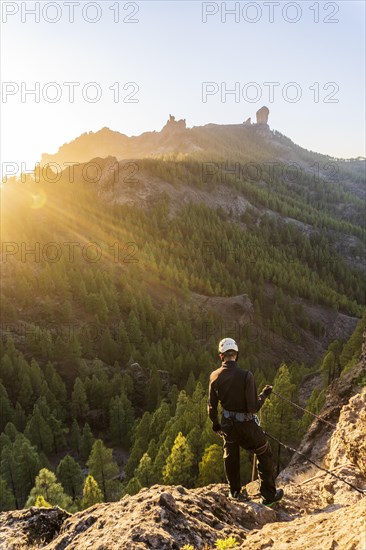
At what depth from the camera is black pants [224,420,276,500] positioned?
27.2 feet

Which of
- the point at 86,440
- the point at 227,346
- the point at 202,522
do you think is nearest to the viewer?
the point at 202,522

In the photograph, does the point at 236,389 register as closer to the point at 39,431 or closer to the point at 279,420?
the point at 279,420

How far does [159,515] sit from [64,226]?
12827 centimetres

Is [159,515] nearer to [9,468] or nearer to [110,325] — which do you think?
[9,468]

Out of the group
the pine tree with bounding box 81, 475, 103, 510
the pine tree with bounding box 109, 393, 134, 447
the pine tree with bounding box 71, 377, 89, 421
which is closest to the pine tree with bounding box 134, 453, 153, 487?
the pine tree with bounding box 81, 475, 103, 510

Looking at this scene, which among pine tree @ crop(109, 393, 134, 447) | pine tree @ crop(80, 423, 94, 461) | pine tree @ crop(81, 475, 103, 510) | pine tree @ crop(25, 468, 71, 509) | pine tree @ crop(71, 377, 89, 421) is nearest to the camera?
pine tree @ crop(81, 475, 103, 510)

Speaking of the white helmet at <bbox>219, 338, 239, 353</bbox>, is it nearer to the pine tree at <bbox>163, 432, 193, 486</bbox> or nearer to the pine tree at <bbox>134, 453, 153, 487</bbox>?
the pine tree at <bbox>163, 432, 193, 486</bbox>

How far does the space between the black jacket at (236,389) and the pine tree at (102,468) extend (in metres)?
36.7

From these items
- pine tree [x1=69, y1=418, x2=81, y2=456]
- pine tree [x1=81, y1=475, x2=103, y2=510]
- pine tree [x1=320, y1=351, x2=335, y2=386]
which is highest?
pine tree [x1=320, y1=351, x2=335, y2=386]

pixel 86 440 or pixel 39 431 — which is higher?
pixel 39 431

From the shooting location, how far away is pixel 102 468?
130ft

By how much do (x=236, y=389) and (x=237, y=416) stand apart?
65cm

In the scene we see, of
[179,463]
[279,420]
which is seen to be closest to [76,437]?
[179,463]

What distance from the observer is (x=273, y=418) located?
32.0 metres
